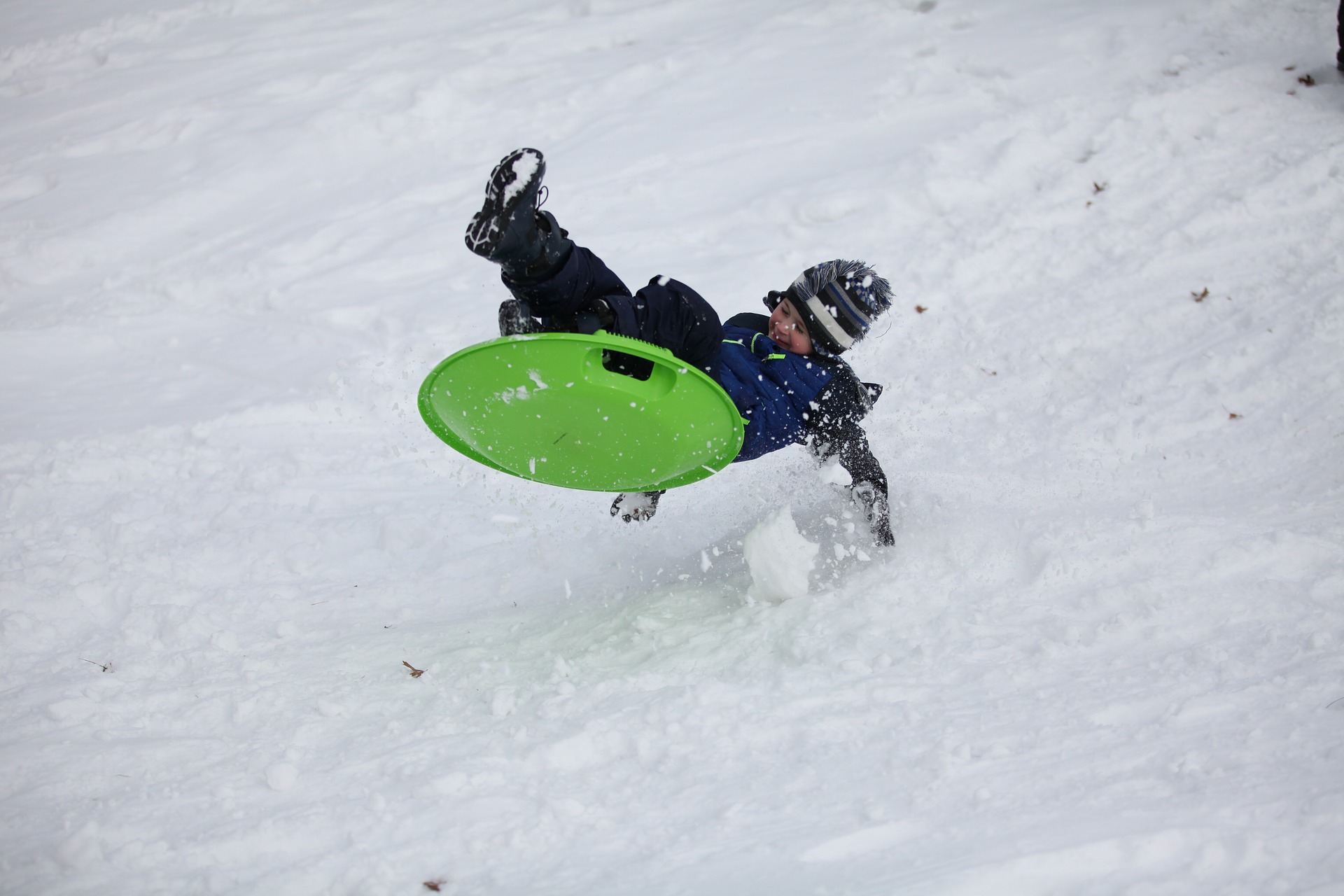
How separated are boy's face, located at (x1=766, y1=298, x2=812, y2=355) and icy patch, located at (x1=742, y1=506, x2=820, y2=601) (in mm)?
566

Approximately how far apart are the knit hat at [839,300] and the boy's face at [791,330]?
3 centimetres

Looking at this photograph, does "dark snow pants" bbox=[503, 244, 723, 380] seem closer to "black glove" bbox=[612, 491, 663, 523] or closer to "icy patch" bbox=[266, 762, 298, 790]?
"black glove" bbox=[612, 491, 663, 523]

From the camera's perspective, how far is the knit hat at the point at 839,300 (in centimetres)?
301

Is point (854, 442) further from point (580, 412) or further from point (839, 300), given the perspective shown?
point (580, 412)

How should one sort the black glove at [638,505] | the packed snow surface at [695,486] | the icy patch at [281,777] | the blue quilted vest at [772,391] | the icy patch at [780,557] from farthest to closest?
the black glove at [638,505], the blue quilted vest at [772,391], the icy patch at [780,557], the icy patch at [281,777], the packed snow surface at [695,486]

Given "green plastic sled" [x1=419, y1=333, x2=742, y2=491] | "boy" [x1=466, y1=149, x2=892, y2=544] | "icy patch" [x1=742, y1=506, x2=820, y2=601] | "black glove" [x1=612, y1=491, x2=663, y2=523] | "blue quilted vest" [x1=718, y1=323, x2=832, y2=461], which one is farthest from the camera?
"black glove" [x1=612, y1=491, x2=663, y2=523]

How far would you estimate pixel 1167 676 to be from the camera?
2.33 metres

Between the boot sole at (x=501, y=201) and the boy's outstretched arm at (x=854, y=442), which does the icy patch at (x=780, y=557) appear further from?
the boot sole at (x=501, y=201)

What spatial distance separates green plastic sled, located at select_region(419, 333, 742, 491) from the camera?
7.90ft

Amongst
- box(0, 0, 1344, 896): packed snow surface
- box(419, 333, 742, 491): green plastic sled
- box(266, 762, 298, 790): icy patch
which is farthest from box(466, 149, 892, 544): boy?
box(266, 762, 298, 790): icy patch

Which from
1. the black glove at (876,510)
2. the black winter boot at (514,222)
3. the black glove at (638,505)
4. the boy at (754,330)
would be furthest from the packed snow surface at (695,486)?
the black winter boot at (514,222)

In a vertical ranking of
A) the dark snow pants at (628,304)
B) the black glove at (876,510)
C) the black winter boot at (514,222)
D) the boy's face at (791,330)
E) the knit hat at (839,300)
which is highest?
the black winter boot at (514,222)

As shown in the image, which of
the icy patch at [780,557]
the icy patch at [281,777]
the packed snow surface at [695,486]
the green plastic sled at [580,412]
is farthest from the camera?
the icy patch at [780,557]

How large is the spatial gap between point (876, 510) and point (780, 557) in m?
0.42
